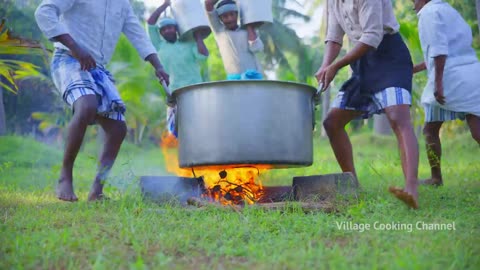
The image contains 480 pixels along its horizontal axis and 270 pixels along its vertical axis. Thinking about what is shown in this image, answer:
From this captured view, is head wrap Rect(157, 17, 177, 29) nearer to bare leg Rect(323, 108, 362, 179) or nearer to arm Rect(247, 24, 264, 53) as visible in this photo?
arm Rect(247, 24, 264, 53)

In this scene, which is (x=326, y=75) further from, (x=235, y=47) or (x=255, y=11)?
(x=235, y=47)

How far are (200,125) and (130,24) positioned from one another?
127 cm

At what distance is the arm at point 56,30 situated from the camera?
365 centimetres

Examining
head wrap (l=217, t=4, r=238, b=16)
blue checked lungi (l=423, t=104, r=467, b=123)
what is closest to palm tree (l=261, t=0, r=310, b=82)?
head wrap (l=217, t=4, r=238, b=16)

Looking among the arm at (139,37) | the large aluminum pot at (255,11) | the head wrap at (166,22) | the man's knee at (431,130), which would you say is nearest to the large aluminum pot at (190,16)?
the head wrap at (166,22)

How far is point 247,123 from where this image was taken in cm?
345

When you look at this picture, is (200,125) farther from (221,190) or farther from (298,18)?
(298,18)

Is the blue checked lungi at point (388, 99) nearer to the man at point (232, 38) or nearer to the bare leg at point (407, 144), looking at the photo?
the bare leg at point (407, 144)

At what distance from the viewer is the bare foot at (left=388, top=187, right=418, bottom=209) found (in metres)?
2.86

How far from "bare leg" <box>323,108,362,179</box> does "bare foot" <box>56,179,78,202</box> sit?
188 centimetres

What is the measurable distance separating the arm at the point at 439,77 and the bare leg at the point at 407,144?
714 mm

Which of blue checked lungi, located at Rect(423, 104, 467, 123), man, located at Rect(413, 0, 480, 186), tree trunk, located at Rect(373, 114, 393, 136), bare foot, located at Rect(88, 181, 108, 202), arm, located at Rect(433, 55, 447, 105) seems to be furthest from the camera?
tree trunk, located at Rect(373, 114, 393, 136)

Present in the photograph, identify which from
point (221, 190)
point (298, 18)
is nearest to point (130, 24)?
point (221, 190)

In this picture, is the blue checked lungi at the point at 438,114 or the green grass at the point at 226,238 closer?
the green grass at the point at 226,238
